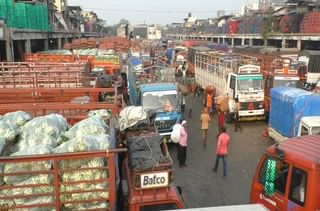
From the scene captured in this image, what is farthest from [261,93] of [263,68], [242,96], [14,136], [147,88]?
[14,136]

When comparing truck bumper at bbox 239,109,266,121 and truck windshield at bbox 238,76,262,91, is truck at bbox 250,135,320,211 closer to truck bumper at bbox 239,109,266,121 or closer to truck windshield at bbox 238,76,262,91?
truck bumper at bbox 239,109,266,121

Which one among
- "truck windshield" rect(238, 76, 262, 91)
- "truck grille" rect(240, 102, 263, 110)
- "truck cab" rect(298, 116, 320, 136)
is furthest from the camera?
"truck windshield" rect(238, 76, 262, 91)

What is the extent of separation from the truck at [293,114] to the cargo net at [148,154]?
6.39 meters

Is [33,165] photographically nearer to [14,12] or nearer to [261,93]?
[261,93]

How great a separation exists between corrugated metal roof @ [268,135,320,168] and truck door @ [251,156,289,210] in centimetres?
22

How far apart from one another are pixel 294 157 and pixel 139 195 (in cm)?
251

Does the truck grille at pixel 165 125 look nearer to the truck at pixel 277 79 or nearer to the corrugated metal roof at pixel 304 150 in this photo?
the truck at pixel 277 79

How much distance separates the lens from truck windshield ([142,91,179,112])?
14828 mm

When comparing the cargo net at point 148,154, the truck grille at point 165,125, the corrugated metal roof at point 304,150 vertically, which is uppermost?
the corrugated metal roof at point 304,150

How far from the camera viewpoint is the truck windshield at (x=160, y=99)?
1483 centimetres

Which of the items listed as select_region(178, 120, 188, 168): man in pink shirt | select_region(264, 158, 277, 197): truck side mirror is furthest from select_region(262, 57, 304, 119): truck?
select_region(264, 158, 277, 197): truck side mirror

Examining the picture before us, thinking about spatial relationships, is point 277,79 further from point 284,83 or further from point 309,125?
point 309,125

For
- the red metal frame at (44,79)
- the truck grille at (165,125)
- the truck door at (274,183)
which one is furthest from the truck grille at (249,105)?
the truck door at (274,183)

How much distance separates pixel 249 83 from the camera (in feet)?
60.7
